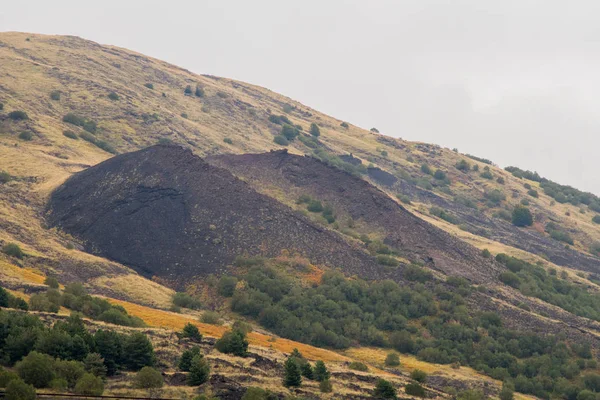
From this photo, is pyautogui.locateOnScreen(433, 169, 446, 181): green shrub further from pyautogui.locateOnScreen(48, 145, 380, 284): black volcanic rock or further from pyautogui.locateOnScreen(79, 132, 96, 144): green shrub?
pyautogui.locateOnScreen(48, 145, 380, 284): black volcanic rock

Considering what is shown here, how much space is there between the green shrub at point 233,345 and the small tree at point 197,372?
519 cm

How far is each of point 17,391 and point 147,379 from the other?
6870 mm

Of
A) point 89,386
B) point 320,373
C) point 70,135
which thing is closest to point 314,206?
point 70,135

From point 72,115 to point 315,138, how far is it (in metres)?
47.7

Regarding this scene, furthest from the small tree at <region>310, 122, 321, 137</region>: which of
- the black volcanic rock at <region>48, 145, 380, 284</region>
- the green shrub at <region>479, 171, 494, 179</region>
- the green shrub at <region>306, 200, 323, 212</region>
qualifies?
the black volcanic rock at <region>48, 145, 380, 284</region>

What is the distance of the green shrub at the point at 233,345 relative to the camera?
1710 inches

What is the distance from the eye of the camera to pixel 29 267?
59.5m

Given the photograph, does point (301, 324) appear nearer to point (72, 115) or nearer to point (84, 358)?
point (84, 358)

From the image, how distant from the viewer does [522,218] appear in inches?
4624

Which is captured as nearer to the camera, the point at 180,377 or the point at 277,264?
the point at 180,377

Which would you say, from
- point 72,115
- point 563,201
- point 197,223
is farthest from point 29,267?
point 563,201

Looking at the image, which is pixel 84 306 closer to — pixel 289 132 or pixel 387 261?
pixel 387 261

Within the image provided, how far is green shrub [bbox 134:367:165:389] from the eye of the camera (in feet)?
115

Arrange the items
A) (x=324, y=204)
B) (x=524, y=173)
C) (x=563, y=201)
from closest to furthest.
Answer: (x=324, y=204)
(x=563, y=201)
(x=524, y=173)
